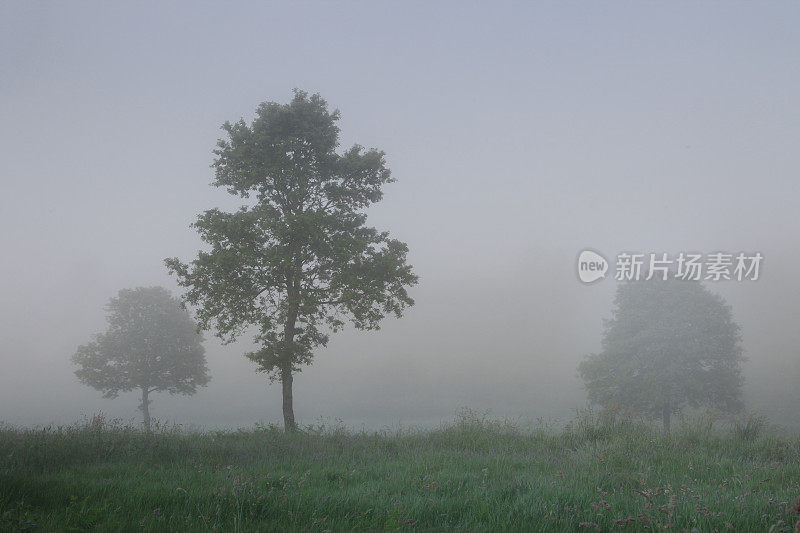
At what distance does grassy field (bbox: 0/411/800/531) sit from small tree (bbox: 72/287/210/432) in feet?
75.4

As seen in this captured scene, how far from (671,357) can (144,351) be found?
1477 inches

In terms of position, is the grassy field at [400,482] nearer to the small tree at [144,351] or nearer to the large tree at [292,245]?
the large tree at [292,245]

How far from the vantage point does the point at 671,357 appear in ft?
96.3

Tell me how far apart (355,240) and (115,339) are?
86.7 ft

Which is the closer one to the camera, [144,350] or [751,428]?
[751,428]

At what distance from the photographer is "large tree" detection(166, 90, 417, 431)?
1698cm

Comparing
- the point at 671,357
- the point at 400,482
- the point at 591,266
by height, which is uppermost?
the point at 591,266

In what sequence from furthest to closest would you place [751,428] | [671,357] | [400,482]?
[671,357] → [751,428] → [400,482]

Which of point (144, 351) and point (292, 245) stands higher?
point (292, 245)

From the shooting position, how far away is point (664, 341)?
29.8 m

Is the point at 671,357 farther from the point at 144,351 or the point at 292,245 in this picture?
the point at 144,351

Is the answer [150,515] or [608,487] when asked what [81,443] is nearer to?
[150,515]

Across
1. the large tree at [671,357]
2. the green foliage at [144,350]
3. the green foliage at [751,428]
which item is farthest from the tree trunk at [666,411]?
the green foliage at [144,350]

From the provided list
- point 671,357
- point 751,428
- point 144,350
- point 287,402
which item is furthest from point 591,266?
point 144,350
